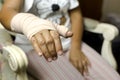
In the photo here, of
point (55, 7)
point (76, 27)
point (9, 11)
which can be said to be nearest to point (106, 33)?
point (76, 27)

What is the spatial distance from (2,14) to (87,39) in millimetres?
A: 703

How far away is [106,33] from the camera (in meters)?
1.15

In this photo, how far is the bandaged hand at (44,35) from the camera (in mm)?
593

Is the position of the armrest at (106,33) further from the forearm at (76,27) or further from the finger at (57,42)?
the finger at (57,42)

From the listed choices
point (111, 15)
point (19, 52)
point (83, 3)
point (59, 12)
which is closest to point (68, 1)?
point (59, 12)

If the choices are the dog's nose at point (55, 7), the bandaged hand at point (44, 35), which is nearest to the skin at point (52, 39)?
the bandaged hand at point (44, 35)

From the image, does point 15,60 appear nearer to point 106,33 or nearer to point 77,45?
point 77,45

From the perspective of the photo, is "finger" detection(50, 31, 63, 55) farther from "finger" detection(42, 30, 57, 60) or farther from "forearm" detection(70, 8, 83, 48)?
"forearm" detection(70, 8, 83, 48)

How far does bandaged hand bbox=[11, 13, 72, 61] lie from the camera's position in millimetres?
593

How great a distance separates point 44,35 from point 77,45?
0.51 m

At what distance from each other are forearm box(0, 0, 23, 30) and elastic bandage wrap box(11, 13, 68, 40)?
39 millimetres

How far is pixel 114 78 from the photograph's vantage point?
1.01 metres

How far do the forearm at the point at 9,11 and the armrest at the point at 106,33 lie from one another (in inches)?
16.7

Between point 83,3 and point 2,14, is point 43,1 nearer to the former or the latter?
point 2,14
